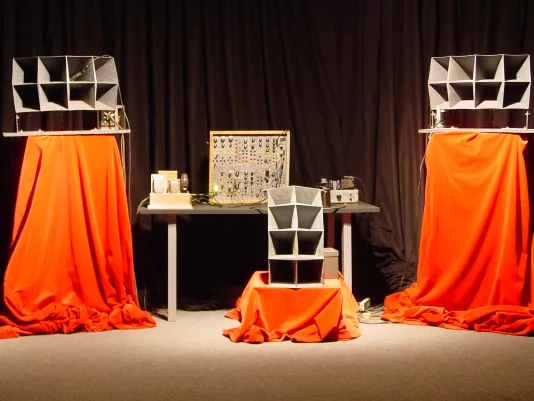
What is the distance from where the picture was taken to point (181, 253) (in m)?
5.34

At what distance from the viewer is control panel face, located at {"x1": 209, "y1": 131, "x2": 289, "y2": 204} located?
4969 mm

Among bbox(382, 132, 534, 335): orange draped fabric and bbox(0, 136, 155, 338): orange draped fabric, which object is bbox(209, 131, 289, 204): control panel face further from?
bbox(382, 132, 534, 335): orange draped fabric

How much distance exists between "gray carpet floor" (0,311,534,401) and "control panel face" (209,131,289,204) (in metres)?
0.99

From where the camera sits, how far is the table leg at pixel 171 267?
15.3 feet

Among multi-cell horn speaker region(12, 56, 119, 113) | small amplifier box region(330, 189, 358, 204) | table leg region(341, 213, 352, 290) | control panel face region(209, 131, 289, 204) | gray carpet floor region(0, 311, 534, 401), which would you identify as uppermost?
multi-cell horn speaker region(12, 56, 119, 113)

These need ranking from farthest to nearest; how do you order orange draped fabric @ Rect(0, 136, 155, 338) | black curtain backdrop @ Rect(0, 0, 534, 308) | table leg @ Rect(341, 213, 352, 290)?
black curtain backdrop @ Rect(0, 0, 534, 308) < table leg @ Rect(341, 213, 352, 290) < orange draped fabric @ Rect(0, 136, 155, 338)

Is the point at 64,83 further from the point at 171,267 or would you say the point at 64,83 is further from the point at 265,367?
the point at 265,367

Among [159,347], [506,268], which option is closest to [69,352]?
[159,347]

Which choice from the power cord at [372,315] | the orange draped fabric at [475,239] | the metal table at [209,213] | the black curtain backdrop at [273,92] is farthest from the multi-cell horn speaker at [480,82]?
the power cord at [372,315]

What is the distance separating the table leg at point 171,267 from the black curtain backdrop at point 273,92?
410mm

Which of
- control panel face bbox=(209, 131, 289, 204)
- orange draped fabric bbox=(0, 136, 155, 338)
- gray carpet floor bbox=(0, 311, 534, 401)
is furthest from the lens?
control panel face bbox=(209, 131, 289, 204)

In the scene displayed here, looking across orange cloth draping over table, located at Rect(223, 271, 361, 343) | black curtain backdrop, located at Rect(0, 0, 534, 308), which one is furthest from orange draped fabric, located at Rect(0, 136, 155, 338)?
orange cloth draping over table, located at Rect(223, 271, 361, 343)

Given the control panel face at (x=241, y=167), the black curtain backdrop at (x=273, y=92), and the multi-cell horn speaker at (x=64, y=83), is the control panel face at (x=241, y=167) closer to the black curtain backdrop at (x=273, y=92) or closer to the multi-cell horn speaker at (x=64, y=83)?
the black curtain backdrop at (x=273, y=92)

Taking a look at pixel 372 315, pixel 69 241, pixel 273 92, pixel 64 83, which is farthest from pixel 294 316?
pixel 64 83
